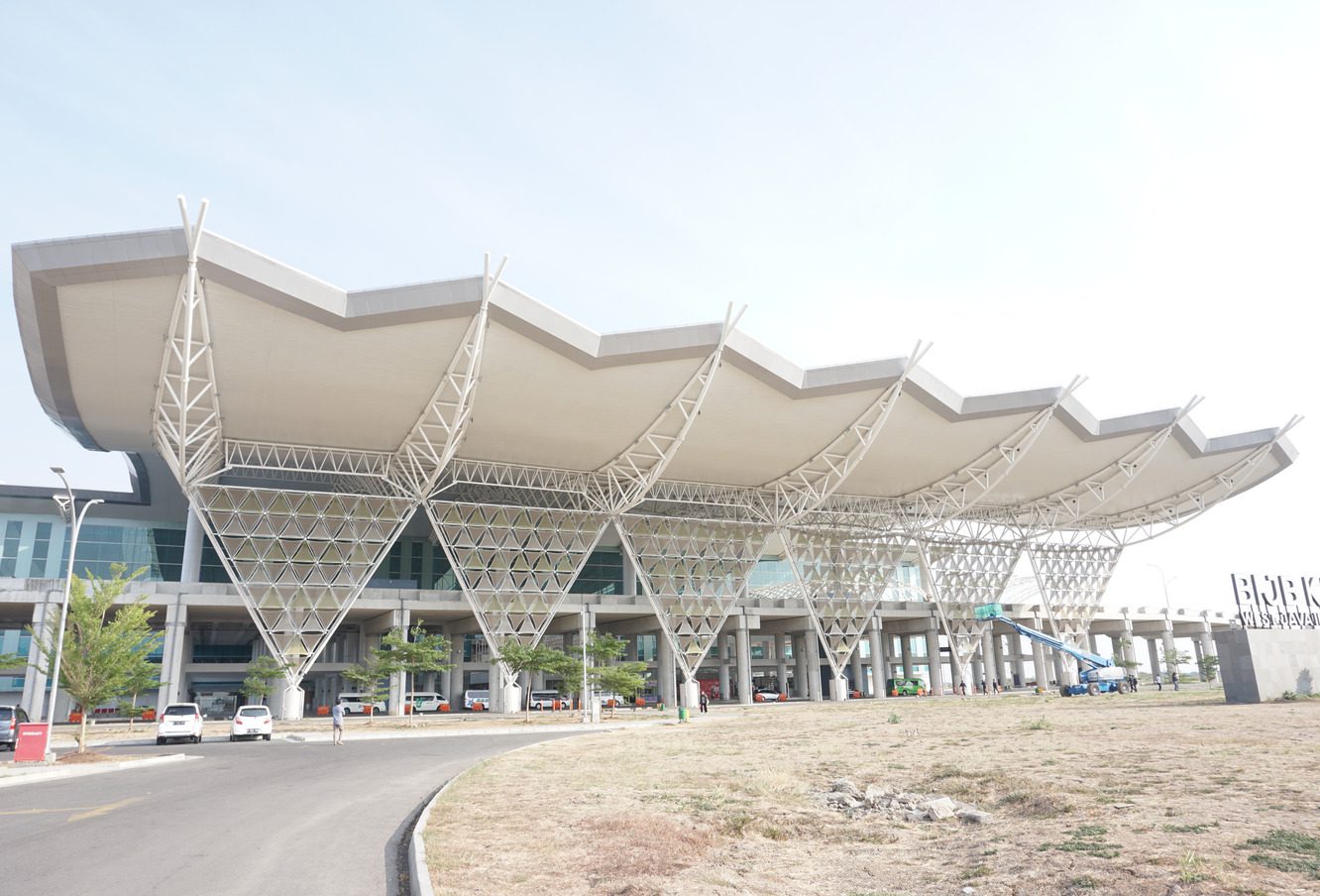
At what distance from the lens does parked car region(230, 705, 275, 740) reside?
33.6 meters

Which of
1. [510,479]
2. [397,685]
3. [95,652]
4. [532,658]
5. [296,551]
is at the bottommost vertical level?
[397,685]

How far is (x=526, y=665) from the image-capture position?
4669 cm

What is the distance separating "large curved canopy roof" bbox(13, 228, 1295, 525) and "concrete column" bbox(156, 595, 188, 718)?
922 centimetres

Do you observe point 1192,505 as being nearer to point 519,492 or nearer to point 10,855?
point 519,492

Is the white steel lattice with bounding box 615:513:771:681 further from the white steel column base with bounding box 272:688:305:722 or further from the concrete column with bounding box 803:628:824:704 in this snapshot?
the white steel column base with bounding box 272:688:305:722

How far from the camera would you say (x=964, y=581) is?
73188 millimetres

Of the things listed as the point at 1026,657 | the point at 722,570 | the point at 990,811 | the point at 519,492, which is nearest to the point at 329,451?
the point at 519,492

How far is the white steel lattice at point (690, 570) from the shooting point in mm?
58750

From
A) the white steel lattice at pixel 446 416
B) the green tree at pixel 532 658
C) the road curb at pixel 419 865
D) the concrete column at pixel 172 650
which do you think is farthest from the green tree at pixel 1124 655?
the road curb at pixel 419 865

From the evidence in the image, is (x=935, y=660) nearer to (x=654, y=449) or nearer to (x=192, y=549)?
(x=654, y=449)

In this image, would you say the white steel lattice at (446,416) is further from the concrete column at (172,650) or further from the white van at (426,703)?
the white van at (426,703)

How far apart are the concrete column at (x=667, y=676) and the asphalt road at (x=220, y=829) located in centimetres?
3830

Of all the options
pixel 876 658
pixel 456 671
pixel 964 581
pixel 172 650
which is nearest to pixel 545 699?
pixel 456 671

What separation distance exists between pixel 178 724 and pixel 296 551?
58.8 feet
